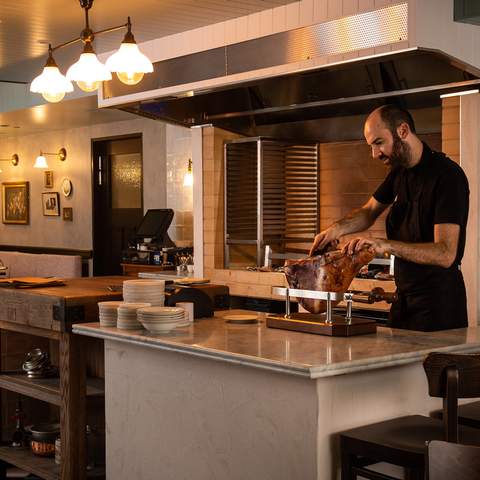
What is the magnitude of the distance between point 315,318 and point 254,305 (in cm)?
285

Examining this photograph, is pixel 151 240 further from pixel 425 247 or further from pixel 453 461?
pixel 453 461

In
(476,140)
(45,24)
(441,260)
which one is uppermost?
(45,24)

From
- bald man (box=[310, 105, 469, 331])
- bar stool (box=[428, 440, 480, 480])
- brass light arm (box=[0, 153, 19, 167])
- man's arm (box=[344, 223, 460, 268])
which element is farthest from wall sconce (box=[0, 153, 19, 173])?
Answer: bar stool (box=[428, 440, 480, 480])

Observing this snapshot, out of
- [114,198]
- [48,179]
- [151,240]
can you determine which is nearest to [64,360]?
[151,240]

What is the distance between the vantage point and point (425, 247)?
3.48 metres

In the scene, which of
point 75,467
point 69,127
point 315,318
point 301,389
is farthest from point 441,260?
point 69,127

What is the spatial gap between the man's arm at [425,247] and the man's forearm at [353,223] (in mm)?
475

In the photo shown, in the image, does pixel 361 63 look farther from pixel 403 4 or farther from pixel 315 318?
pixel 315 318

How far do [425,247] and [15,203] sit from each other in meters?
12.0

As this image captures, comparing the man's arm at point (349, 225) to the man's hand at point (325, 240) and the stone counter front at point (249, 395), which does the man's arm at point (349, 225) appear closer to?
the man's hand at point (325, 240)

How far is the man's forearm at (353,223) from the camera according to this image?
156 inches

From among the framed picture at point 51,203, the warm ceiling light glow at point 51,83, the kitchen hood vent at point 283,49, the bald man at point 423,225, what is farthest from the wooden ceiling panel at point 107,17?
the framed picture at point 51,203

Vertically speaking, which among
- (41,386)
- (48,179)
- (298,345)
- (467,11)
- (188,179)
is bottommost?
(41,386)

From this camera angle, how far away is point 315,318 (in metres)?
3.49
